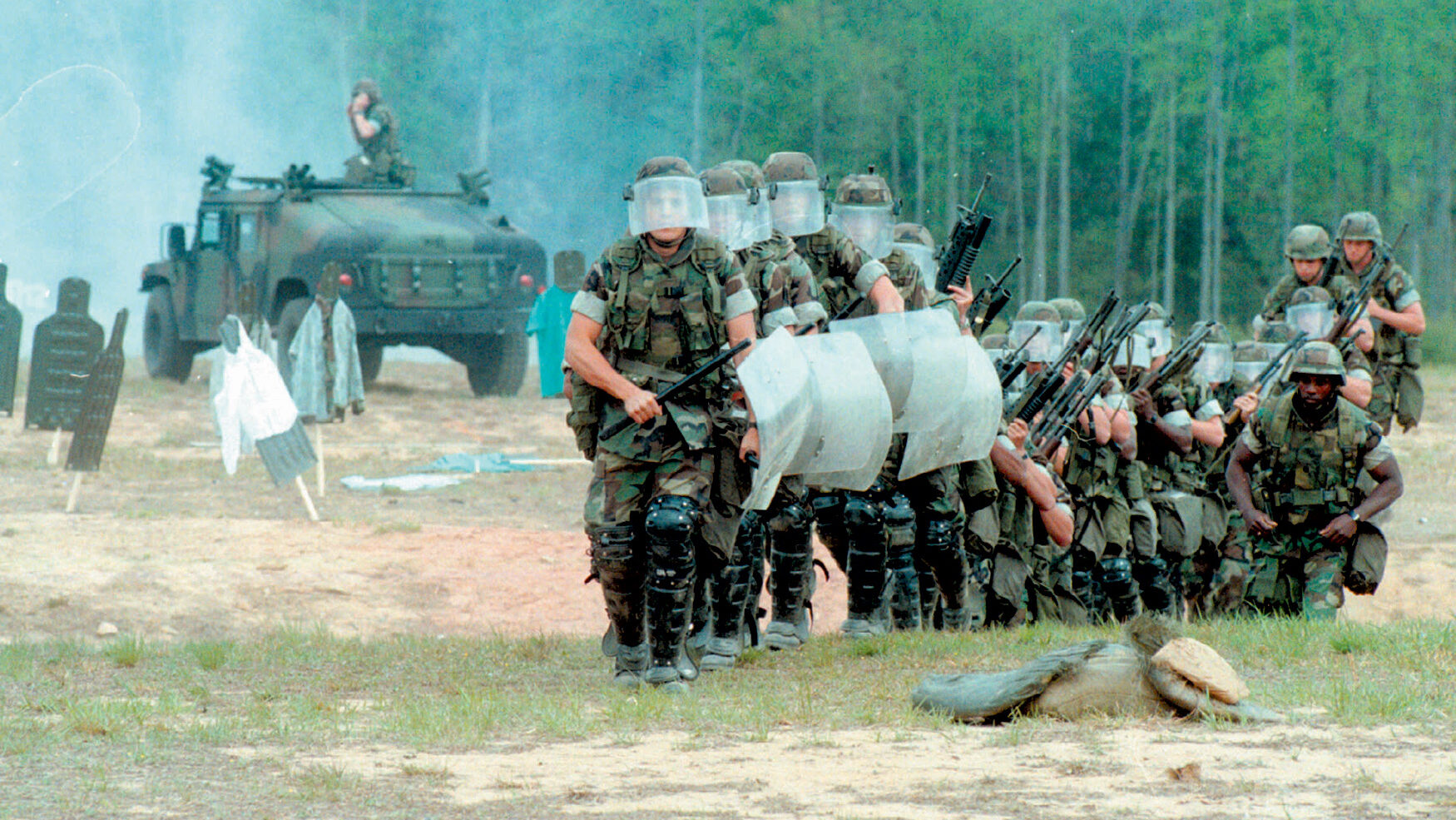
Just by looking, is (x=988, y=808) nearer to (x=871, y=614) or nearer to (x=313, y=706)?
(x=313, y=706)

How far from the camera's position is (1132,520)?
31.6ft

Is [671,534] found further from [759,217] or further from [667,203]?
[759,217]

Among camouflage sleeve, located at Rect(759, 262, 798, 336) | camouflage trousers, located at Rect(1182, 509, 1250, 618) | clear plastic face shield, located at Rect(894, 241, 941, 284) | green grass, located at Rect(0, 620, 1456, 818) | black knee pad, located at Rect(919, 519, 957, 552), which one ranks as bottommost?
camouflage trousers, located at Rect(1182, 509, 1250, 618)

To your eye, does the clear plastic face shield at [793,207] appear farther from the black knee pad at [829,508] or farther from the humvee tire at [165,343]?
the humvee tire at [165,343]

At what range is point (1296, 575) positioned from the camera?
29.9 ft

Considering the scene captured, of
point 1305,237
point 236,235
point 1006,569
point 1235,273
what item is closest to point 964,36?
point 1235,273

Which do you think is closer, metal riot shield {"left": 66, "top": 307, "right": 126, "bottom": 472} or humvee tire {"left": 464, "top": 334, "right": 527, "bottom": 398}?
metal riot shield {"left": 66, "top": 307, "right": 126, "bottom": 472}

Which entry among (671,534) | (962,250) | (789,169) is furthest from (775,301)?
(962,250)

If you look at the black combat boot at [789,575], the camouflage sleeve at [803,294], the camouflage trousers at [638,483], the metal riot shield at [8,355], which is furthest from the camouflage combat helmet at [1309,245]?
the metal riot shield at [8,355]

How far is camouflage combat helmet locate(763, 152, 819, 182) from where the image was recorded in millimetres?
7875

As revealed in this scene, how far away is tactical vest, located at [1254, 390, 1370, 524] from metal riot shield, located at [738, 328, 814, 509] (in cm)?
317

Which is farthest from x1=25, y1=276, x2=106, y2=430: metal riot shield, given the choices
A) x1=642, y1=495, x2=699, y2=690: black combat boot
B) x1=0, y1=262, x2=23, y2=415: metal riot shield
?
x1=642, y1=495, x2=699, y2=690: black combat boot

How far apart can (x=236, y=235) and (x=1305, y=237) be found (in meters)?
14.7

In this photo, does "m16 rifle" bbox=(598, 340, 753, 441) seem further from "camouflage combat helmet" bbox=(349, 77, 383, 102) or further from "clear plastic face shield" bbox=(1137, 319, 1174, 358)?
"camouflage combat helmet" bbox=(349, 77, 383, 102)
